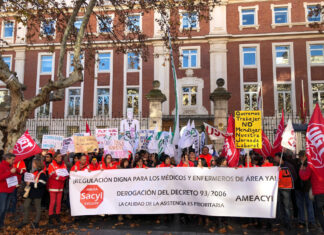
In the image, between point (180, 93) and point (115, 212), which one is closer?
point (115, 212)

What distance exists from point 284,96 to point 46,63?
21.5 metres

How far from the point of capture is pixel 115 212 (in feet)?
22.0

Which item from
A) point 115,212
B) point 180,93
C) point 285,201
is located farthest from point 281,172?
point 180,93

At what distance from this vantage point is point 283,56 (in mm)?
23266

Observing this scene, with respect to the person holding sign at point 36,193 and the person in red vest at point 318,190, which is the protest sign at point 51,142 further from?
the person in red vest at point 318,190

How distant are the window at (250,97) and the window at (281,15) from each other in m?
5.86

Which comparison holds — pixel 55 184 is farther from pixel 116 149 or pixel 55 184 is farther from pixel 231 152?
pixel 231 152

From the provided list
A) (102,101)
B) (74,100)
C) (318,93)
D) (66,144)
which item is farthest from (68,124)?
(318,93)

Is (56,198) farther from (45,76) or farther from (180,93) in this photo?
(45,76)

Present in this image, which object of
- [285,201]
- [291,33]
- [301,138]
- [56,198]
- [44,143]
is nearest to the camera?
[285,201]

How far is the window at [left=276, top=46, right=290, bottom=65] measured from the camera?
23.2 meters

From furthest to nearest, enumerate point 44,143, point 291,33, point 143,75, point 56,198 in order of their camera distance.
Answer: point 143,75 < point 291,33 < point 44,143 < point 56,198

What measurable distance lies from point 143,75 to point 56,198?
18.2 meters

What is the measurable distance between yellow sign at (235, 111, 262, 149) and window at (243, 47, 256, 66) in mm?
17917
